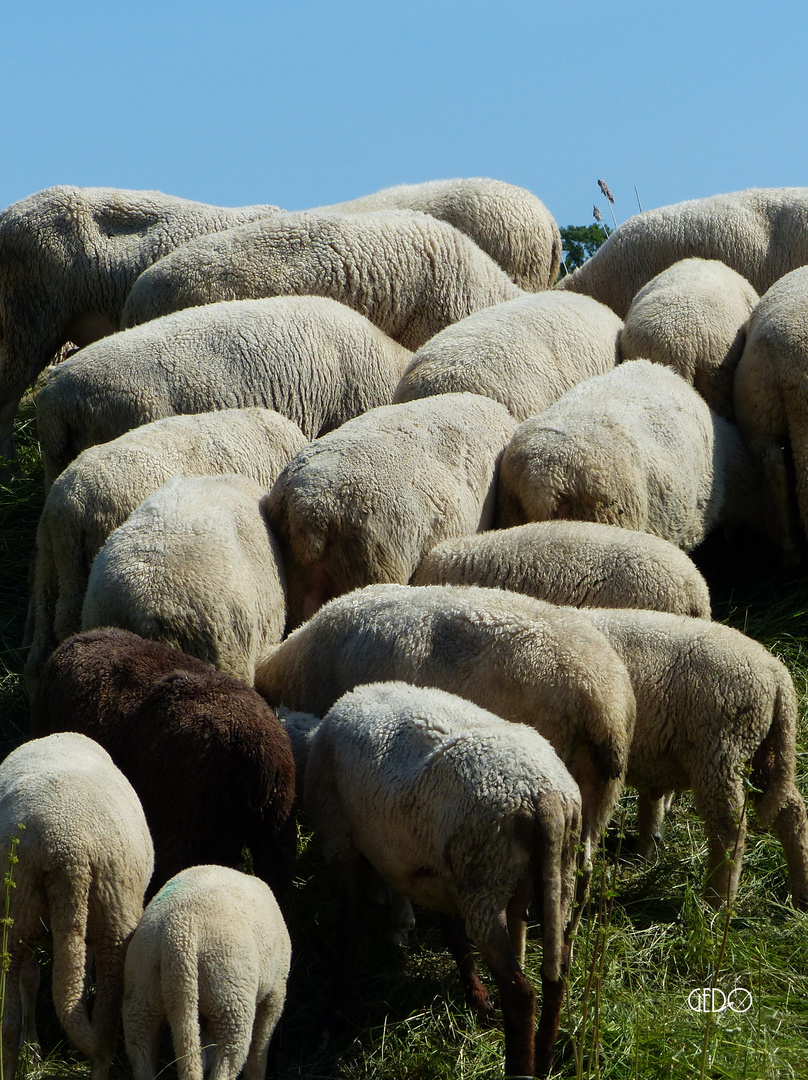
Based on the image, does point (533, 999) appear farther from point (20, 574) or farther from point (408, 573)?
point (20, 574)

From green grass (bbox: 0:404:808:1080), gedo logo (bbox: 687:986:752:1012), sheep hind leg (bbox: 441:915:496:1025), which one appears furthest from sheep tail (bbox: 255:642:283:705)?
gedo logo (bbox: 687:986:752:1012)

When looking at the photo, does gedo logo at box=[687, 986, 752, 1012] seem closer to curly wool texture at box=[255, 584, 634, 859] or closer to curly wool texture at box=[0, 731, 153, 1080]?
curly wool texture at box=[255, 584, 634, 859]

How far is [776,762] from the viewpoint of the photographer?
194 inches

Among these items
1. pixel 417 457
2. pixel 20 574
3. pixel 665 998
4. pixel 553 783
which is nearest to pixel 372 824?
pixel 553 783

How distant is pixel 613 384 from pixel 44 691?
326 centimetres

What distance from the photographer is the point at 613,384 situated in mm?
6797

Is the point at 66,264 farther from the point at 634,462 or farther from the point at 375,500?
the point at 634,462

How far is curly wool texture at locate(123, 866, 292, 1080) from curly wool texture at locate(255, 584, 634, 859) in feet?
4.04

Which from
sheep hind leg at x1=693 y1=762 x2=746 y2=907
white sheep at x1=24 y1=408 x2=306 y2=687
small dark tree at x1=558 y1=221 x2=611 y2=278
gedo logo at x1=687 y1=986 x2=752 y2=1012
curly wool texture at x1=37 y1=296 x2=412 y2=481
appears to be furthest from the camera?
small dark tree at x1=558 y1=221 x2=611 y2=278

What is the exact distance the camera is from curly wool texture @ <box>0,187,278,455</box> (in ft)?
29.3

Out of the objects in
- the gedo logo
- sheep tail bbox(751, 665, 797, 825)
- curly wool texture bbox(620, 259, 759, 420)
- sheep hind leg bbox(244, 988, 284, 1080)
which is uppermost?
curly wool texture bbox(620, 259, 759, 420)

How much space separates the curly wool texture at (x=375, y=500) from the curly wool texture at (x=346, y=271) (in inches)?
76.3

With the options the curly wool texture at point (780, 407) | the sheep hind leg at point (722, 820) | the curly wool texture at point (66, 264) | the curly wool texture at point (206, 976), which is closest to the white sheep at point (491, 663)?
the sheep hind leg at point (722, 820)

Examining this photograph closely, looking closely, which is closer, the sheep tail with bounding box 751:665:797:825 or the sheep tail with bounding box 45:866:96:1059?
the sheep tail with bounding box 45:866:96:1059
